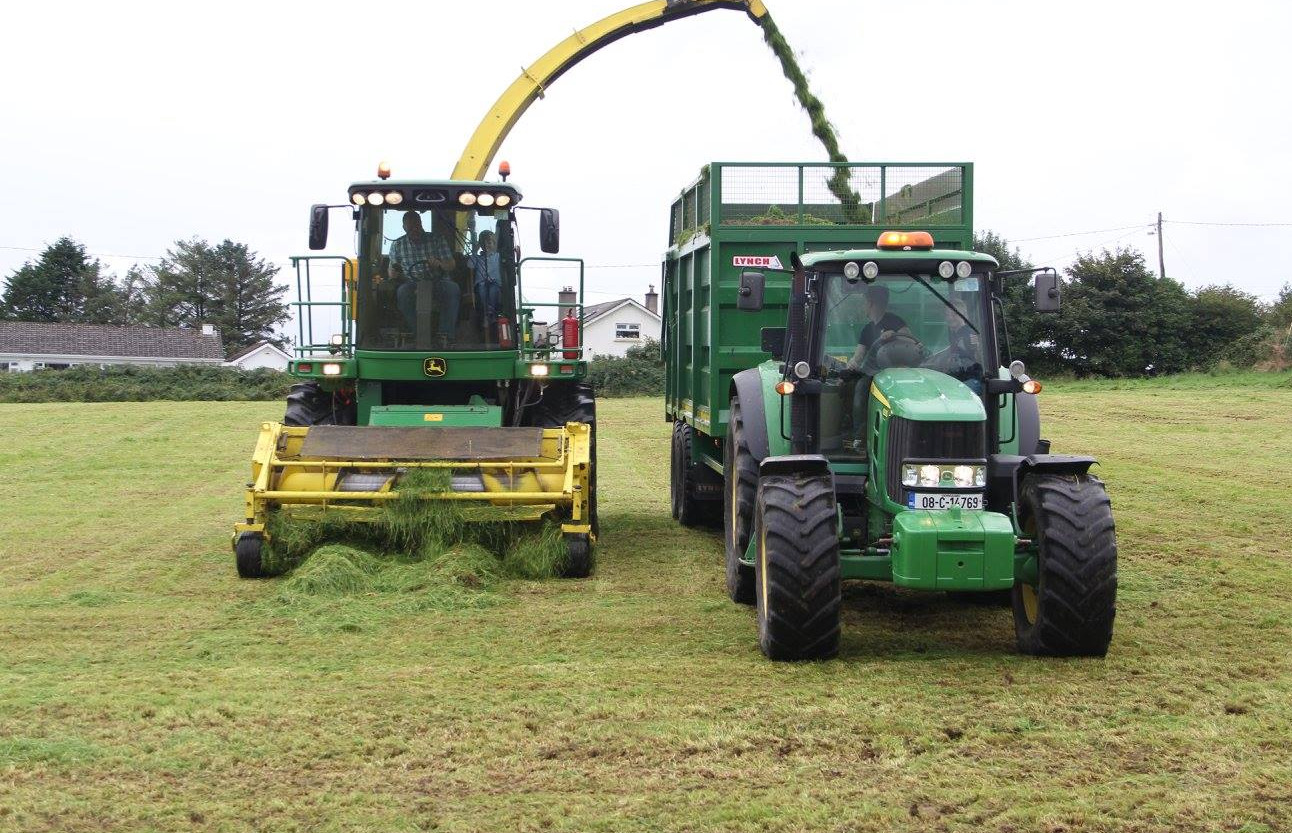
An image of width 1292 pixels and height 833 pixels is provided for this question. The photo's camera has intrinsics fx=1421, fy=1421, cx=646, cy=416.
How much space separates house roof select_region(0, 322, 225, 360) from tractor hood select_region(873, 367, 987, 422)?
6973 cm

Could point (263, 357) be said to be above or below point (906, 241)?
below

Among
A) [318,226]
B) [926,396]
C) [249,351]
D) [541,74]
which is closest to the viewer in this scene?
[926,396]

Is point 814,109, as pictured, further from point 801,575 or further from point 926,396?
point 801,575

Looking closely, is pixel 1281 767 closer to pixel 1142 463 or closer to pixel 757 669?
pixel 757 669

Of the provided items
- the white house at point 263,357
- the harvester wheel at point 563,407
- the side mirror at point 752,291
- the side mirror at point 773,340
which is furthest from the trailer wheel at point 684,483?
the white house at point 263,357

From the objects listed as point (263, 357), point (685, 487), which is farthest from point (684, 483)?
point (263, 357)

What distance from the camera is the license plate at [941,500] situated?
23.9ft

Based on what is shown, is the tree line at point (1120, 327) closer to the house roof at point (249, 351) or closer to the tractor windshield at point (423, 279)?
the tractor windshield at point (423, 279)

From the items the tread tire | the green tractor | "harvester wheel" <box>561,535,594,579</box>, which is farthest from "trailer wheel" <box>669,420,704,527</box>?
the green tractor

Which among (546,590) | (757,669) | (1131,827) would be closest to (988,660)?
(757,669)

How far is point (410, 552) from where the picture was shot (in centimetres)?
996

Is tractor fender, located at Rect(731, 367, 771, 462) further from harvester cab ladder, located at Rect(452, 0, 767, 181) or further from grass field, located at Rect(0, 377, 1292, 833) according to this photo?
harvester cab ladder, located at Rect(452, 0, 767, 181)

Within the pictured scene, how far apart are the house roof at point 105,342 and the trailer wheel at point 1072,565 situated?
70623 mm

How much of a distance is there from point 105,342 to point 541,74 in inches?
2411
